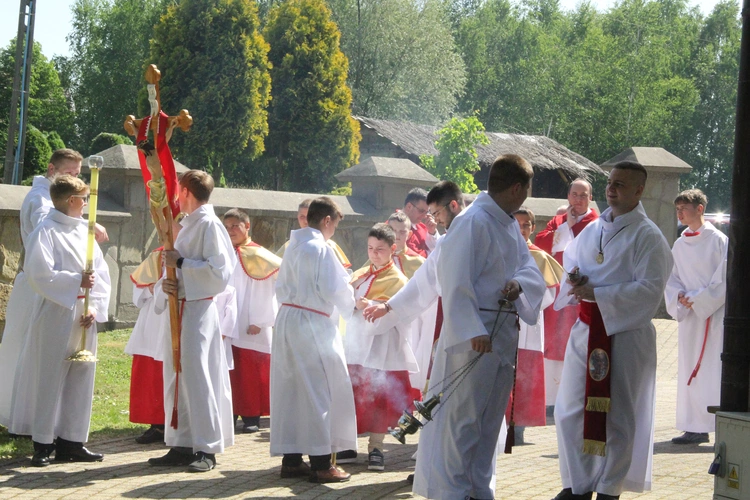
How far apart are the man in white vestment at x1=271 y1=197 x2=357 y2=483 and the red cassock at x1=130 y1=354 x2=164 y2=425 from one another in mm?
1521

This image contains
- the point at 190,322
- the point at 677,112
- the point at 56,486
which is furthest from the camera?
the point at 677,112

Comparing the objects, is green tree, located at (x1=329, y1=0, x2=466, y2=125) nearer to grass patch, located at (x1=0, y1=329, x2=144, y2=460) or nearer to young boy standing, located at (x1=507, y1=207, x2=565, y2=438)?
grass patch, located at (x1=0, y1=329, x2=144, y2=460)

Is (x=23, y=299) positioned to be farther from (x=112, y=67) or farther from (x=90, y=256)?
(x=112, y=67)

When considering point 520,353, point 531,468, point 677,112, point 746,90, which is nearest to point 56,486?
point 531,468

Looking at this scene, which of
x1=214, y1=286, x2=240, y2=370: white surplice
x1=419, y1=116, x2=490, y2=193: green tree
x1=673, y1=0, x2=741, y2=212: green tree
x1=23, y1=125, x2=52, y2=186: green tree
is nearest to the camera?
x1=214, y1=286, x2=240, y2=370: white surplice

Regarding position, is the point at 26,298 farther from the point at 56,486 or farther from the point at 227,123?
the point at 227,123

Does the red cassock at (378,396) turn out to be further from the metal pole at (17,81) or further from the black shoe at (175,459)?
the metal pole at (17,81)

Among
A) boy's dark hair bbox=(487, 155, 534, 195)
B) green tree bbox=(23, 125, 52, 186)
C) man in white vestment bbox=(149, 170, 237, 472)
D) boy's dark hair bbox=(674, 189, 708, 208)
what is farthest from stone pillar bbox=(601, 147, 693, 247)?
green tree bbox=(23, 125, 52, 186)

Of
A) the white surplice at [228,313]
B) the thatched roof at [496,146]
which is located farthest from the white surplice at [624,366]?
the thatched roof at [496,146]

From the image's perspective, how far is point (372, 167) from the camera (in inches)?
502

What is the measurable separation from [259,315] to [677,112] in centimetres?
5377

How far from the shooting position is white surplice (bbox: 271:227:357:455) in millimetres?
6457

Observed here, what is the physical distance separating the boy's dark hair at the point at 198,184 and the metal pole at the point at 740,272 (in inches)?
132

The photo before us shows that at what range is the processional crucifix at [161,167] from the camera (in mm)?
6414
